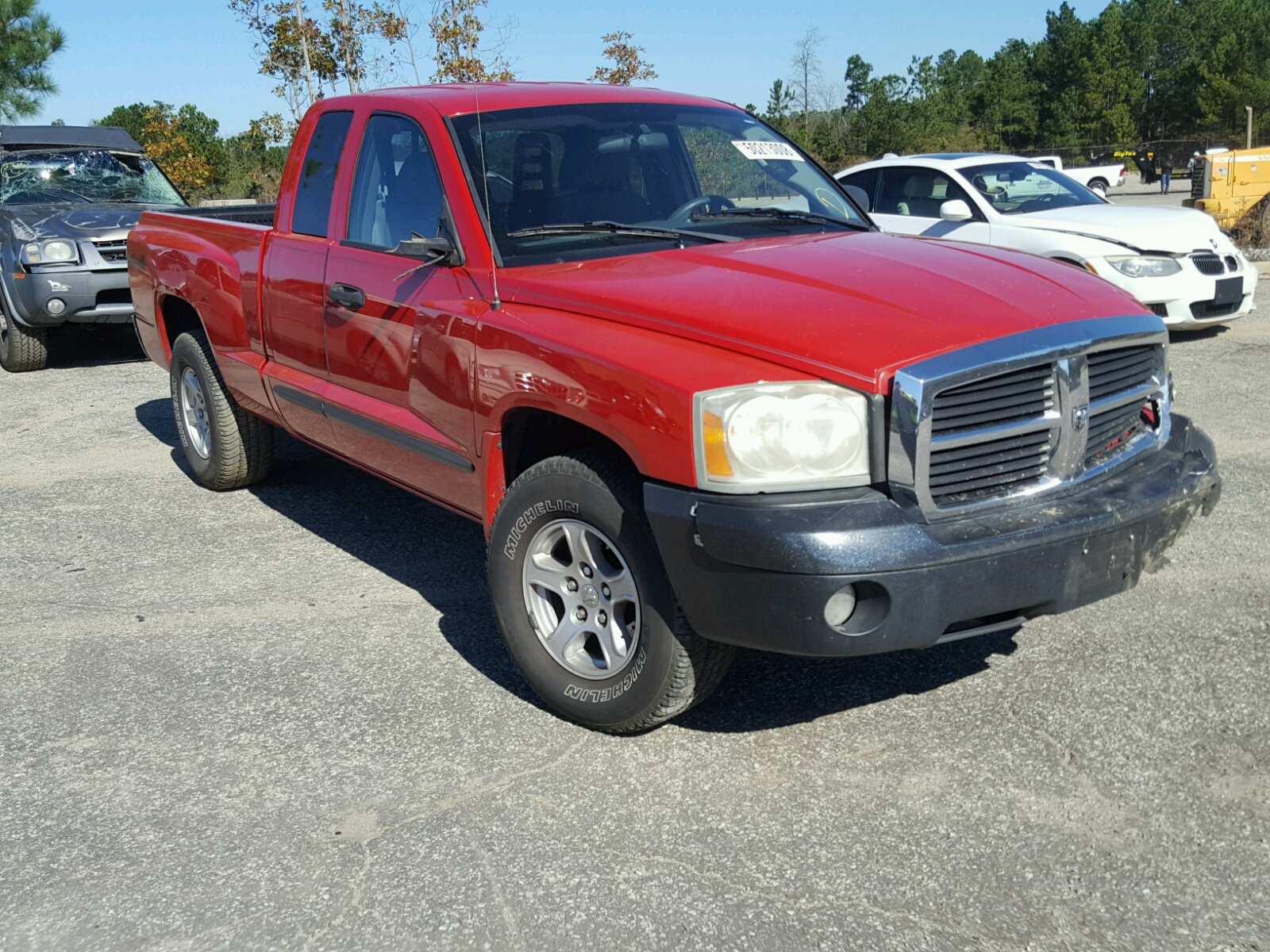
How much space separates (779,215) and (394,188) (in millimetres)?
1400

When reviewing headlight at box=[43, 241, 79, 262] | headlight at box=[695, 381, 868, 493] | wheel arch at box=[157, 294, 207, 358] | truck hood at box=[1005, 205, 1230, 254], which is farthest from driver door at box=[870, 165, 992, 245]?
headlight at box=[695, 381, 868, 493]

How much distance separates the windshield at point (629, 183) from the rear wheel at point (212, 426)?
98.3 inches

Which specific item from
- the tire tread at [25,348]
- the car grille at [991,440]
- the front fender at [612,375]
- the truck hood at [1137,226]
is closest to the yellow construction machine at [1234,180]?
the truck hood at [1137,226]

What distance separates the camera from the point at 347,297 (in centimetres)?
450

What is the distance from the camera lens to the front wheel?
3.28 meters

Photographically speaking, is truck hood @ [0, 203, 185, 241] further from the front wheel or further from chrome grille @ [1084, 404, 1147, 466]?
chrome grille @ [1084, 404, 1147, 466]

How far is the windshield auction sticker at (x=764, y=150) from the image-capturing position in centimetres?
468

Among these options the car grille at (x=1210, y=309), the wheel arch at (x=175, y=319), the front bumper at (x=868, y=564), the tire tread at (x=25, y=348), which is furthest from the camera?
the tire tread at (x=25, y=348)

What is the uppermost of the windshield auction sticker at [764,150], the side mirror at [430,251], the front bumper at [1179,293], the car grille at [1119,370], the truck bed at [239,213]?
the windshield auction sticker at [764,150]

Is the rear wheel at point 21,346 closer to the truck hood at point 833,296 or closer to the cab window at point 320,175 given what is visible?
the cab window at point 320,175

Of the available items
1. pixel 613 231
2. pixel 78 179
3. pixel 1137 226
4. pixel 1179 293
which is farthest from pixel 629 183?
pixel 78 179

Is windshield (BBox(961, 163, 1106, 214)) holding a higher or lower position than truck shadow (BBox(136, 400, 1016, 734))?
higher

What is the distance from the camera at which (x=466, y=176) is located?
4.09 meters

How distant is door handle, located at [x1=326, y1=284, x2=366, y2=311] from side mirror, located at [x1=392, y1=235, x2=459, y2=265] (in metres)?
0.47
